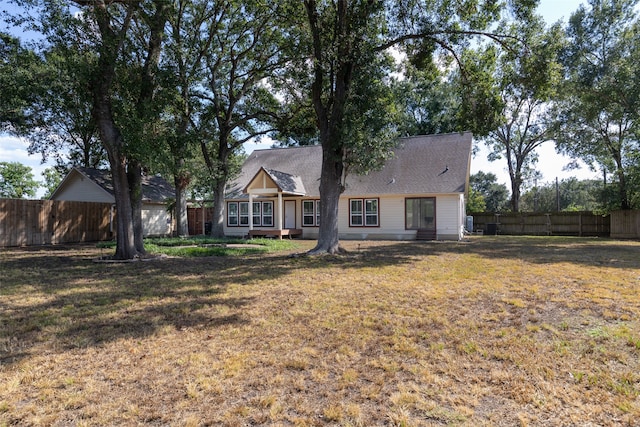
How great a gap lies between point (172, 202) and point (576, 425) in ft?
78.1

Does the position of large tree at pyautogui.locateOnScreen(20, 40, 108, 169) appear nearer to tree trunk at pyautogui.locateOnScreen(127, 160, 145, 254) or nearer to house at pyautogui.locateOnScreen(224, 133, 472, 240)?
tree trunk at pyautogui.locateOnScreen(127, 160, 145, 254)

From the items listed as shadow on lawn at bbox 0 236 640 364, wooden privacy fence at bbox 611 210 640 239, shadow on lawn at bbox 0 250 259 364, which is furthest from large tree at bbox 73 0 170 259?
wooden privacy fence at bbox 611 210 640 239

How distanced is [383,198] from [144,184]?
15.5 m

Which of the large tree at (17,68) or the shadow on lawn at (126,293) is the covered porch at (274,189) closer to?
the shadow on lawn at (126,293)

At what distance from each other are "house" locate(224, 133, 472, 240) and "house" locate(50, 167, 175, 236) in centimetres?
418

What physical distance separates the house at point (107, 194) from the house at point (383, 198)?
13.7 ft

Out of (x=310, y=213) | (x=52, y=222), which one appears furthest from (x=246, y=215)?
(x=52, y=222)

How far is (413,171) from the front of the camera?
21.8 meters

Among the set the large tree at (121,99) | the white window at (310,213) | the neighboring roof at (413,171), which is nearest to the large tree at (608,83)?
the neighboring roof at (413,171)

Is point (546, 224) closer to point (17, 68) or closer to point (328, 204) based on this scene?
point (328, 204)

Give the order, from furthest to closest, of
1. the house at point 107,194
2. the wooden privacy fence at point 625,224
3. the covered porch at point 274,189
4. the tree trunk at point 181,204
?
the house at point 107,194 < the wooden privacy fence at point 625,224 < the covered porch at point 274,189 < the tree trunk at point 181,204

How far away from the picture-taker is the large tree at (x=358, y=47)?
40.0 feet

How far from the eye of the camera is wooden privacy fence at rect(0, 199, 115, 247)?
53.9 feet

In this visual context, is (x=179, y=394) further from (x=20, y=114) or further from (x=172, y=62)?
(x=20, y=114)
